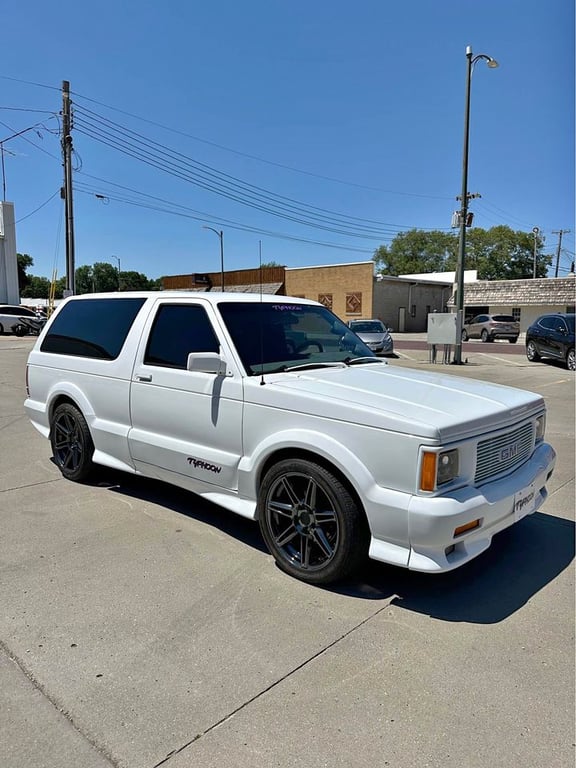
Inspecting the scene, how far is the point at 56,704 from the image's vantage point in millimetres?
2359

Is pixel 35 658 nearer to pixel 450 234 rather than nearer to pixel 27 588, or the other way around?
pixel 27 588

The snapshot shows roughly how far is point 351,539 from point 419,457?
68 centimetres

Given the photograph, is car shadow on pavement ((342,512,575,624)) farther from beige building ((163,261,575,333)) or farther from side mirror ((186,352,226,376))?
beige building ((163,261,575,333))

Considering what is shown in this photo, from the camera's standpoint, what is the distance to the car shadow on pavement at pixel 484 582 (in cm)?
314

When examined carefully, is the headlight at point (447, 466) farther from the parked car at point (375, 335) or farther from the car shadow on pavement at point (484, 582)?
the parked car at point (375, 335)

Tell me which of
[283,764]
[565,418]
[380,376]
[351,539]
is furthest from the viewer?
[565,418]

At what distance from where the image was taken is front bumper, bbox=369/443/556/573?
2803mm

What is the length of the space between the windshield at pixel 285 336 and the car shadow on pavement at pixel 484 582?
159 cm

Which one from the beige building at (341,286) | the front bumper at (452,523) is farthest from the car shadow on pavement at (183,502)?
the beige building at (341,286)

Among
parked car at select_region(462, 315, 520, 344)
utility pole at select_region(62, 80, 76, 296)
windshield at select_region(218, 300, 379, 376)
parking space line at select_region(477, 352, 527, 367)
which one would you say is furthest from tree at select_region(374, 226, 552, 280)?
windshield at select_region(218, 300, 379, 376)

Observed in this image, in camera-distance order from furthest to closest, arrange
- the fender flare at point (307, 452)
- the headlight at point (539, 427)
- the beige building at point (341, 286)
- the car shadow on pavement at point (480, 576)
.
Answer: the beige building at point (341, 286) → the headlight at point (539, 427) → the car shadow on pavement at point (480, 576) → the fender flare at point (307, 452)

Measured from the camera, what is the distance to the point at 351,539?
312 cm

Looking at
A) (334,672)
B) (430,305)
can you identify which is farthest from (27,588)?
(430,305)

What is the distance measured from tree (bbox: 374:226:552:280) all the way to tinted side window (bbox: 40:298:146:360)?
8010 centimetres
